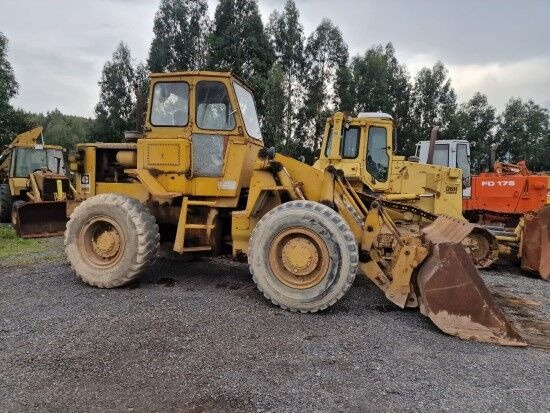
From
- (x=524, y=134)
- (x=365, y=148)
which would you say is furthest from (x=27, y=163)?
(x=524, y=134)

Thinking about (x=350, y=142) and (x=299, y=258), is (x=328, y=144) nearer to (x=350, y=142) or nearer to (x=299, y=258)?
(x=350, y=142)

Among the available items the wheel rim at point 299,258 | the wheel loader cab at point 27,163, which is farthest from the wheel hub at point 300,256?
the wheel loader cab at point 27,163

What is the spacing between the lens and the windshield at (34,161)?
612 inches

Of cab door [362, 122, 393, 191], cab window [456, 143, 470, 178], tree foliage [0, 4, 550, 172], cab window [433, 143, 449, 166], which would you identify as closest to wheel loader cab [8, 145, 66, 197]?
tree foliage [0, 4, 550, 172]

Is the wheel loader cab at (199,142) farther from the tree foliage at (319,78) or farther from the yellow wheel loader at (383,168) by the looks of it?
the tree foliage at (319,78)

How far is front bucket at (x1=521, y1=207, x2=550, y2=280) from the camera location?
7621mm

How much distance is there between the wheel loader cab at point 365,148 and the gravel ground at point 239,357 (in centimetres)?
436

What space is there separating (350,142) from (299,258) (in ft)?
17.3

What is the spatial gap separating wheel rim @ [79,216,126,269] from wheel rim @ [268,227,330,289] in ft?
6.86

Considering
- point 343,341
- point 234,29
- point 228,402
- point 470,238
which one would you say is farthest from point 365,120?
point 234,29

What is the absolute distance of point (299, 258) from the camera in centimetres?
522

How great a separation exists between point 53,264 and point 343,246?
5283 mm

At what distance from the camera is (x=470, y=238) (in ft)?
27.3

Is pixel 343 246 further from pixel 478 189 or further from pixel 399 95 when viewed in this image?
pixel 399 95
